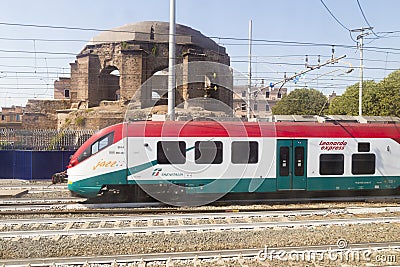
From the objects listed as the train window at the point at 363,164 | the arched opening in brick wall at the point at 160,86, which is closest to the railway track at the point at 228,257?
the train window at the point at 363,164

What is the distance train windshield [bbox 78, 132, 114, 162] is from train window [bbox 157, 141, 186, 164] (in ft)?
5.26

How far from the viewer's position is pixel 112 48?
4181cm

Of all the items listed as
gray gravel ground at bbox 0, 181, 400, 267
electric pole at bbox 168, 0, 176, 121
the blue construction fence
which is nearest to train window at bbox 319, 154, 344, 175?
gray gravel ground at bbox 0, 181, 400, 267

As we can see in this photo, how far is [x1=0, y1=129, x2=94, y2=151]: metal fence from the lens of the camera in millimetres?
22953

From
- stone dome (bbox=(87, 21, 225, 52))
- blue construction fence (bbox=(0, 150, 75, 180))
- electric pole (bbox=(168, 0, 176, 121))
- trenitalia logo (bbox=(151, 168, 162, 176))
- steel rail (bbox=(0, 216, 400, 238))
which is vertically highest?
stone dome (bbox=(87, 21, 225, 52))

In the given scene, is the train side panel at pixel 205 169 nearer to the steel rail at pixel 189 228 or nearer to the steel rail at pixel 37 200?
the steel rail at pixel 37 200

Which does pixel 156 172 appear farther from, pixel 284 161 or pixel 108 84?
pixel 108 84

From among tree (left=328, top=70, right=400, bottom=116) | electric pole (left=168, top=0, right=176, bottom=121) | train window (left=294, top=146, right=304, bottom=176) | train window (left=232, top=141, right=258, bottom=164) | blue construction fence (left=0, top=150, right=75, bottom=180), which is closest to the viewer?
train window (left=232, top=141, right=258, bottom=164)

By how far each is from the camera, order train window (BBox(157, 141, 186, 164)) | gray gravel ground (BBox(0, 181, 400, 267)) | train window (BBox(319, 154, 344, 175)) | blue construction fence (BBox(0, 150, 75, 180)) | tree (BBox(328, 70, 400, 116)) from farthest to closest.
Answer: tree (BBox(328, 70, 400, 116))
blue construction fence (BBox(0, 150, 75, 180))
train window (BBox(319, 154, 344, 175))
train window (BBox(157, 141, 186, 164))
gray gravel ground (BBox(0, 181, 400, 267))

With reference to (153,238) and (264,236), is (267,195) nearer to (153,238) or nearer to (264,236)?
(264,236)

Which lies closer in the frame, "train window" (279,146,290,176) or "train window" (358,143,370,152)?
"train window" (279,146,290,176)

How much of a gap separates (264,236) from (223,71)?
3015 centimetres

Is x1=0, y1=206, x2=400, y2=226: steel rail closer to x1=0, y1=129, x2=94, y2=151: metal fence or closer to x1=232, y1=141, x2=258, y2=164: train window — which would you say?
x1=232, y1=141, x2=258, y2=164: train window

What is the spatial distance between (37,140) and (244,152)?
15155 mm
